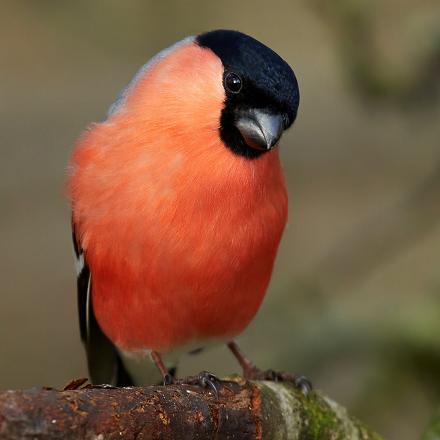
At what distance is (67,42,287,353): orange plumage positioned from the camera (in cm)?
384

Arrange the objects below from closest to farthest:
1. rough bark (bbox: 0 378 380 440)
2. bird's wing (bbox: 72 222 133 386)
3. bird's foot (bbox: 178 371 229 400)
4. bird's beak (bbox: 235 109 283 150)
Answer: rough bark (bbox: 0 378 380 440)
bird's foot (bbox: 178 371 229 400)
bird's beak (bbox: 235 109 283 150)
bird's wing (bbox: 72 222 133 386)

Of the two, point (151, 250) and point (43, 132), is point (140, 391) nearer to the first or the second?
point (151, 250)

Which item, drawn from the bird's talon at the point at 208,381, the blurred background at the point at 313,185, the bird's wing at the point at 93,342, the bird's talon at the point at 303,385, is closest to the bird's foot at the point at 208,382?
the bird's talon at the point at 208,381

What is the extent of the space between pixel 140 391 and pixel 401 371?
2.27 metres

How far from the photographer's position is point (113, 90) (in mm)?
7105

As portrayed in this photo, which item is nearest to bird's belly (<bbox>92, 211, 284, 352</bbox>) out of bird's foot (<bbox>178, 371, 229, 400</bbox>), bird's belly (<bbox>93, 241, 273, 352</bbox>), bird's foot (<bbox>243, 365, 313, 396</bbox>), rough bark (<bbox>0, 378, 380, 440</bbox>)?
bird's belly (<bbox>93, 241, 273, 352</bbox>)

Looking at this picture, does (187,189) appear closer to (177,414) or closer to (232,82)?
(232,82)

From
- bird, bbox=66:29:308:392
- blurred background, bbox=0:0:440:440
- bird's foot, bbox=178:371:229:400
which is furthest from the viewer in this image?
blurred background, bbox=0:0:440:440

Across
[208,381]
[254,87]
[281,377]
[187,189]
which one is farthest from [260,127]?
[281,377]

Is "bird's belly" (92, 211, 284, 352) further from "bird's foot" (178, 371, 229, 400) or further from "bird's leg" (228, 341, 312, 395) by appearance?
"bird's foot" (178, 371, 229, 400)

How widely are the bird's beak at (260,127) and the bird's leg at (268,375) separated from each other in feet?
2.91

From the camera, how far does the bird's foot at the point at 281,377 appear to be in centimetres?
386

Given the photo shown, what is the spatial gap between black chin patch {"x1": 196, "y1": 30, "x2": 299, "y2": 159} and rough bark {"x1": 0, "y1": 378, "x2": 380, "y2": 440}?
0.91 metres

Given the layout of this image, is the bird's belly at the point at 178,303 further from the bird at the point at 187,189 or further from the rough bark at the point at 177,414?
the rough bark at the point at 177,414
